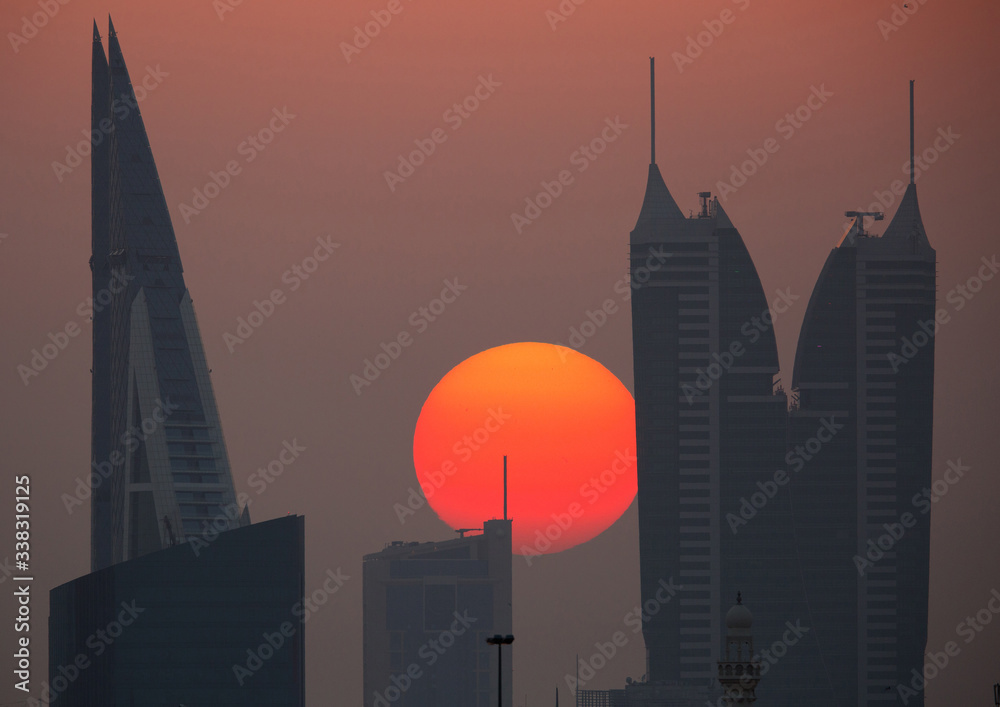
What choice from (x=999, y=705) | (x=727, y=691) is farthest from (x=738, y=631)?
(x=999, y=705)

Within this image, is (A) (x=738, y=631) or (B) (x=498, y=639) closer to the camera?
(B) (x=498, y=639)

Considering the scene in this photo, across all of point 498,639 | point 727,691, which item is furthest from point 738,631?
point 498,639

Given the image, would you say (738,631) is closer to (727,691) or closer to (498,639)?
(727,691)

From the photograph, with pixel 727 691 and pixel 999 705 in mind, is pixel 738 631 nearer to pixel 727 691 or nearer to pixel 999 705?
pixel 727 691

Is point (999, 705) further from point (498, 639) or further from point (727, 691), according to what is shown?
point (498, 639)

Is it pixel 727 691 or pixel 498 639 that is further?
pixel 727 691

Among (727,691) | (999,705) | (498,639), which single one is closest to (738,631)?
(727,691)
